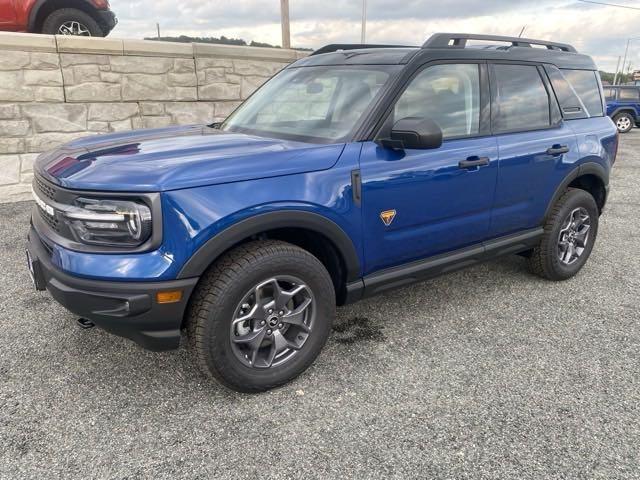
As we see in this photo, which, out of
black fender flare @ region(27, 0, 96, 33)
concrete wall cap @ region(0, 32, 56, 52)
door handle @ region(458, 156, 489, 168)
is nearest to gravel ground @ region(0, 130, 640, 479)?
door handle @ region(458, 156, 489, 168)

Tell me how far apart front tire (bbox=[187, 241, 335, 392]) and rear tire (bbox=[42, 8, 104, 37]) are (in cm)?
623

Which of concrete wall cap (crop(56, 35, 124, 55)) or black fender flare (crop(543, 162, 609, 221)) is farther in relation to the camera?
concrete wall cap (crop(56, 35, 124, 55))

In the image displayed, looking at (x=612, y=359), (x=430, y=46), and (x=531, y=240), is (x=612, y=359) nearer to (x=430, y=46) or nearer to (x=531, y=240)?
(x=531, y=240)

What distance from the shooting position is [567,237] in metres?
4.08

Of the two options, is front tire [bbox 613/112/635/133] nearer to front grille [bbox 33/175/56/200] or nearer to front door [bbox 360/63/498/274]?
front door [bbox 360/63/498/274]

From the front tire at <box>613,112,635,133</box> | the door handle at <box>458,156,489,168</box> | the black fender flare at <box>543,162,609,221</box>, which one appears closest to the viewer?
the door handle at <box>458,156,489,168</box>

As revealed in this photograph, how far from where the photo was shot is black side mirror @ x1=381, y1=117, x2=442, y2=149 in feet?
8.50

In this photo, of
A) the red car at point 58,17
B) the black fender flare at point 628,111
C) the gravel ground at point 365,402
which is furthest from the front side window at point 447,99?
the black fender flare at point 628,111

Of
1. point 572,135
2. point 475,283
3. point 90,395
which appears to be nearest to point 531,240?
point 475,283

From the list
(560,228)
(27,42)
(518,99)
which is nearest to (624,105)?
(560,228)

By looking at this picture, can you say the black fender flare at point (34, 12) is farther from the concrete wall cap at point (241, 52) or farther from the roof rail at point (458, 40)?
the roof rail at point (458, 40)

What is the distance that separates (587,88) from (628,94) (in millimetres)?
17031

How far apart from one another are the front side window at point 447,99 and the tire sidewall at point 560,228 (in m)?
1.19

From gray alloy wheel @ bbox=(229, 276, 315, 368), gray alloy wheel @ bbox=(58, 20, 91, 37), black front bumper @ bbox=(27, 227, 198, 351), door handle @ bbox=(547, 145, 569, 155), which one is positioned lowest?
gray alloy wheel @ bbox=(229, 276, 315, 368)
